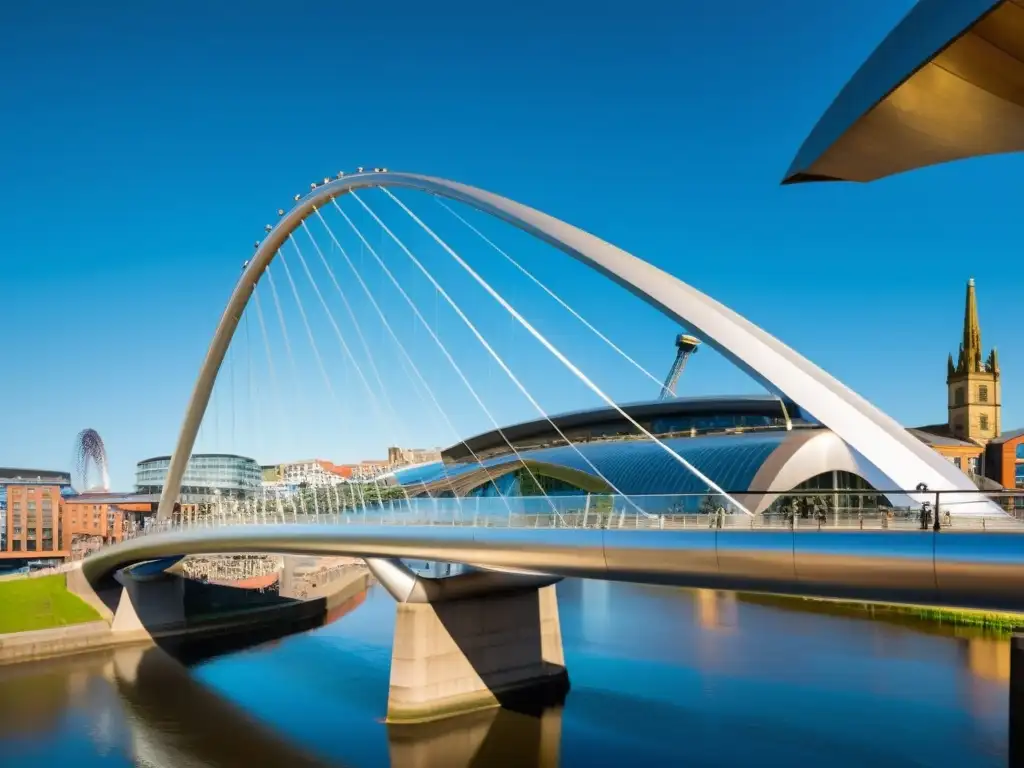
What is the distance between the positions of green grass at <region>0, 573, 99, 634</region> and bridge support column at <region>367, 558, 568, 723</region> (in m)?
20.4

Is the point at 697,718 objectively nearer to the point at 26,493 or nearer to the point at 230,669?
the point at 230,669

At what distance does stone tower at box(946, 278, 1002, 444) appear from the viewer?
2525 inches

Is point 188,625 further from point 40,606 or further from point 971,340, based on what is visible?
point 971,340

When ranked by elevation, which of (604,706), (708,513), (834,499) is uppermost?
(708,513)

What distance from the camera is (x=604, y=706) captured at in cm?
2527

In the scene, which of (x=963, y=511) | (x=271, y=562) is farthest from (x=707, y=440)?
(x=271, y=562)

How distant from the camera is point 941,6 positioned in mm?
6250

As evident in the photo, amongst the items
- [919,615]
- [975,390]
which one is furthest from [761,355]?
[975,390]

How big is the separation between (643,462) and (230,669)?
16.4 metres

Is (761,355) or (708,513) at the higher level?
(761,355)

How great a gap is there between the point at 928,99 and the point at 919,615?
118 feet

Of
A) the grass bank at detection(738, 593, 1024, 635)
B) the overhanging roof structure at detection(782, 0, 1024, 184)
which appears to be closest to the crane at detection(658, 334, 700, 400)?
the grass bank at detection(738, 593, 1024, 635)

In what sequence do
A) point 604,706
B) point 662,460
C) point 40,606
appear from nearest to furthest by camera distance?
point 604,706 → point 662,460 → point 40,606

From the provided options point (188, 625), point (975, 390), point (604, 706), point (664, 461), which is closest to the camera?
point (604, 706)
